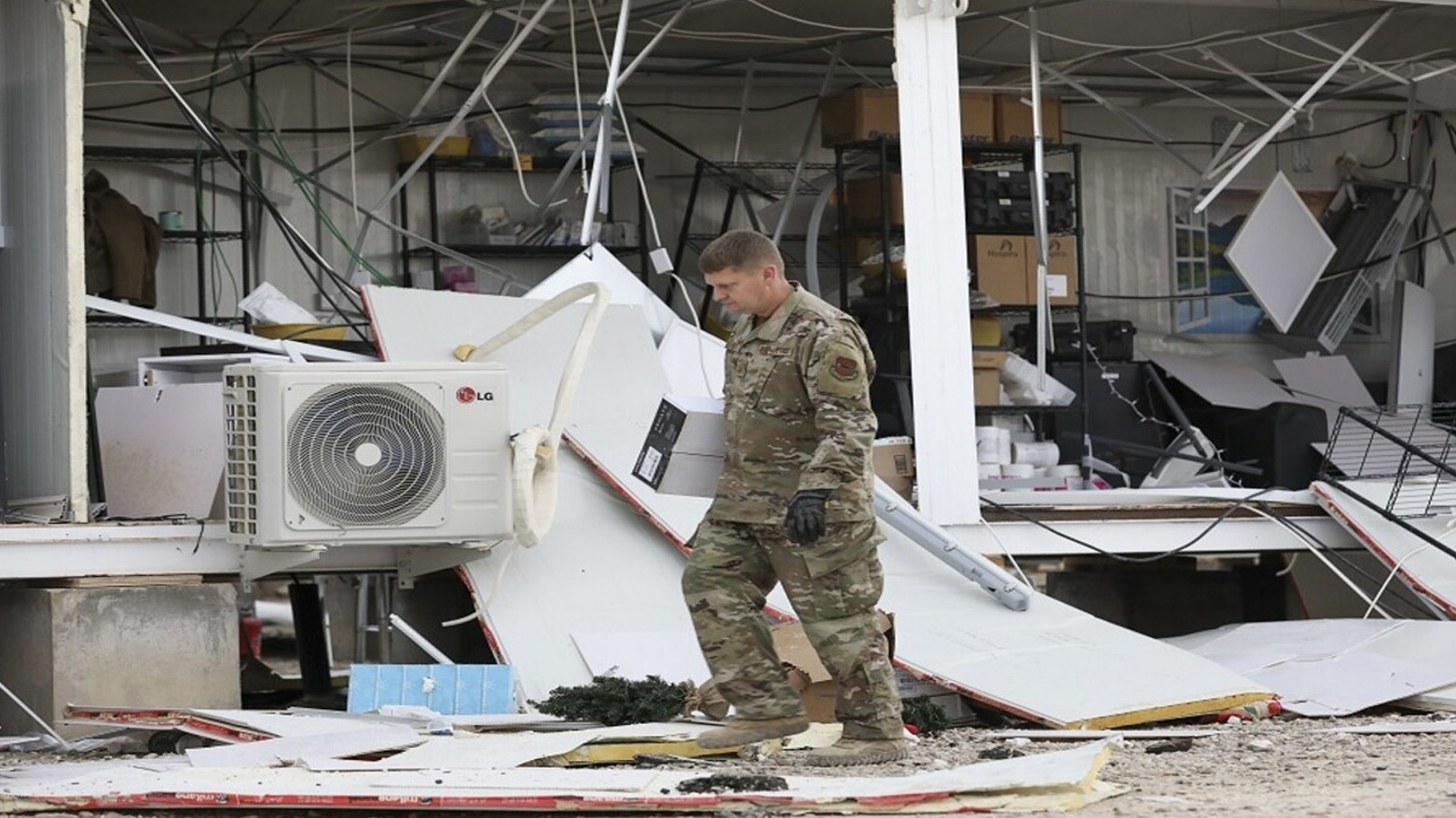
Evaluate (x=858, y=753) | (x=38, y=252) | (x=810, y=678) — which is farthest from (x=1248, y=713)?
(x=38, y=252)

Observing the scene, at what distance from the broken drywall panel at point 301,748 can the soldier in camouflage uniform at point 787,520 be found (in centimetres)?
91

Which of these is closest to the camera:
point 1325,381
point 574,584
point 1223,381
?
point 574,584

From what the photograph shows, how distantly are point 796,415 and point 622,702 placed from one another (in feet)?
4.54

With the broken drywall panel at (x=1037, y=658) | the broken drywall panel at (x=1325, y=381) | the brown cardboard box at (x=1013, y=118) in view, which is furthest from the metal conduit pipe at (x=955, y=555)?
the broken drywall panel at (x=1325, y=381)

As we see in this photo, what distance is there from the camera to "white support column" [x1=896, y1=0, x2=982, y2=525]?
8.51 meters

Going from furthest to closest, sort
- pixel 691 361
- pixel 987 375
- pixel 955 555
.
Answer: pixel 987 375
pixel 691 361
pixel 955 555

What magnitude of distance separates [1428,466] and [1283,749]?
17.0ft

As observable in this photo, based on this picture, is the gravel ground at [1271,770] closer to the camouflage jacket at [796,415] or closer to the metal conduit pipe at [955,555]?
the camouflage jacket at [796,415]

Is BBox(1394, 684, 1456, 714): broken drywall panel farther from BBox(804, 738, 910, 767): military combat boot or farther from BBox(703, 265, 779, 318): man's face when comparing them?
BBox(703, 265, 779, 318): man's face

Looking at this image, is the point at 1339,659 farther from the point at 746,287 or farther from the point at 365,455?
the point at 365,455

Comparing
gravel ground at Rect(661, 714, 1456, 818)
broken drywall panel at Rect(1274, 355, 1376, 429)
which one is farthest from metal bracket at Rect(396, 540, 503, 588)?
broken drywall panel at Rect(1274, 355, 1376, 429)

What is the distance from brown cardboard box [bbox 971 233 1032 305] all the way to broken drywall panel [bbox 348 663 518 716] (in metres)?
4.65

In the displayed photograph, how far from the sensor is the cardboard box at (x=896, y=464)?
8945mm

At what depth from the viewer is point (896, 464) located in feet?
29.5
